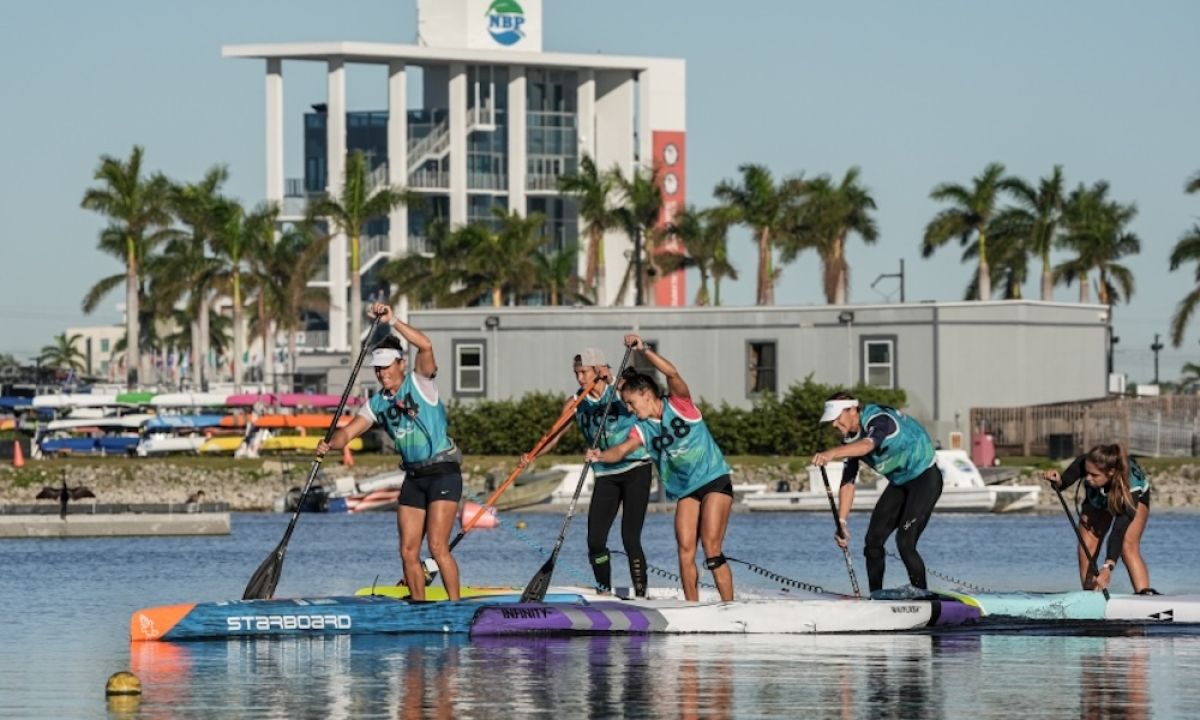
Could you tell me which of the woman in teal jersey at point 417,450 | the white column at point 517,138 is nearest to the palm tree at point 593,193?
the white column at point 517,138

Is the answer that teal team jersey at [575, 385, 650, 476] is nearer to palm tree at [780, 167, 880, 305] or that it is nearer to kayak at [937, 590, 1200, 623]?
kayak at [937, 590, 1200, 623]

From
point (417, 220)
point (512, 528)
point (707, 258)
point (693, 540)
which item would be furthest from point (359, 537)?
point (417, 220)

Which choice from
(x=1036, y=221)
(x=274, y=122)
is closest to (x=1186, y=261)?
(x=1036, y=221)

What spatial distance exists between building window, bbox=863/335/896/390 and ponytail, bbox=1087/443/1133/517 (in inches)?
1925

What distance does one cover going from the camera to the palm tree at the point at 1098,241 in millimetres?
99062

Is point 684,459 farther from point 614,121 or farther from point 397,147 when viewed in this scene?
point 614,121

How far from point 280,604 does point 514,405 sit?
50303mm

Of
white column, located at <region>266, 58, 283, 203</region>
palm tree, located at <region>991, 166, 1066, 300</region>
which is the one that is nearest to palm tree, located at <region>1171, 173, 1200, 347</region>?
palm tree, located at <region>991, 166, 1066, 300</region>

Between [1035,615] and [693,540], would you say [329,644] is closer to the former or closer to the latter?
[693,540]

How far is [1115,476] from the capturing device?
73.3 ft

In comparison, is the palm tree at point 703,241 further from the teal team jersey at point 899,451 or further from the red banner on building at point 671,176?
the teal team jersey at point 899,451

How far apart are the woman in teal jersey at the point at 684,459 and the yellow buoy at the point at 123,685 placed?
5.96 m

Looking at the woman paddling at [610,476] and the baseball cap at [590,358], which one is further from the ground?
the baseball cap at [590,358]

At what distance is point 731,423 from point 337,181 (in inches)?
2299
